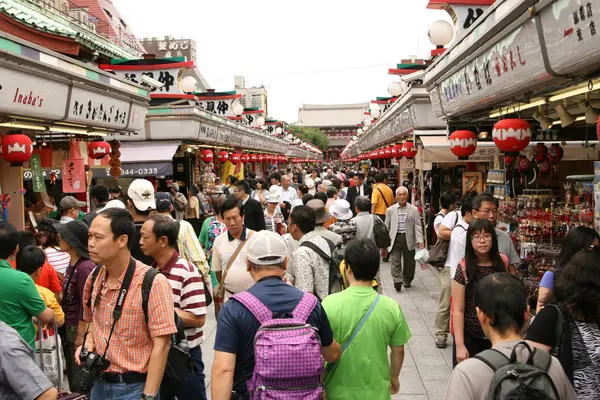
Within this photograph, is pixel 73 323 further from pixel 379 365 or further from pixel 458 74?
pixel 458 74

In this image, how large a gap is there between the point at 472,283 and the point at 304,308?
1.99 m

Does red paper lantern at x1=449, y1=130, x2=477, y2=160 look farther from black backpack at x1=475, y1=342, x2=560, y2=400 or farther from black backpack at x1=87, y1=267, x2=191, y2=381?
black backpack at x1=475, y1=342, x2=560, y2=400

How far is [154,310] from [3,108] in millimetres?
4443

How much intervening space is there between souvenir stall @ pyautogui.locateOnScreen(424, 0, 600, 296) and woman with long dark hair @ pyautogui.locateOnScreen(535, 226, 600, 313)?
3.64 ft

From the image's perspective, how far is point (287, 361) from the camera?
2789 mm

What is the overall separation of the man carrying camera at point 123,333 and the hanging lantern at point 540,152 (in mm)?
6911

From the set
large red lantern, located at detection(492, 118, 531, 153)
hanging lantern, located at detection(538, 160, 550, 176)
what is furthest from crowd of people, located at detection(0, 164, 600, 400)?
hanging lantern, located at detection(538, 160, 550, 176)

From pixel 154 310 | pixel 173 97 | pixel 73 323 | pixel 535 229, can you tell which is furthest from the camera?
pixel 173 97

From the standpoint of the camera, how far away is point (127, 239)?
137 inches

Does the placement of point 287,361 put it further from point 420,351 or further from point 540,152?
point 540,152

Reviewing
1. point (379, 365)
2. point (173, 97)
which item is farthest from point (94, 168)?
point (379, 365)

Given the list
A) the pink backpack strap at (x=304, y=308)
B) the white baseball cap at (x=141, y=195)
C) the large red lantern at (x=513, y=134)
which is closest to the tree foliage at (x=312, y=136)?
the large red lantern at (x=513, y=134)

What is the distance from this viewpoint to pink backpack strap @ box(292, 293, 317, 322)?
9.73ft

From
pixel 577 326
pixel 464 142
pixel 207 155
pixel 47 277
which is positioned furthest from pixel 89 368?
pixel 207 155
